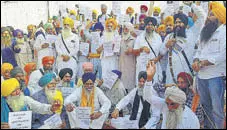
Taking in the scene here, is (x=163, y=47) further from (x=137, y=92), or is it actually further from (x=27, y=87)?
(x=27, y=87)

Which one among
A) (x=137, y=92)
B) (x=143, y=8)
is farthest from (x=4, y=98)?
(x=143, y=8)

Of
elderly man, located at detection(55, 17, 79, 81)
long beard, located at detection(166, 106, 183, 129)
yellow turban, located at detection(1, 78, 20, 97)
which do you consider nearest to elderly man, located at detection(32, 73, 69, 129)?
yellow turban, located at detection(1, 78, 20, 97)

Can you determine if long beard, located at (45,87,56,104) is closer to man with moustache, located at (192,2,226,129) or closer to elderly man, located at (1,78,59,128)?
elderly man, located at (1,78,59,128)

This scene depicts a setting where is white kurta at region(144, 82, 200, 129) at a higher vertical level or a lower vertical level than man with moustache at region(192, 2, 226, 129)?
lower

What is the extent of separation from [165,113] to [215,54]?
849mm

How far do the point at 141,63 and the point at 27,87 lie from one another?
5.58 feet

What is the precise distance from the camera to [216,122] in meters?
3.98

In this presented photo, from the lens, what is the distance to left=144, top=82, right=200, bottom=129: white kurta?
12.4ft

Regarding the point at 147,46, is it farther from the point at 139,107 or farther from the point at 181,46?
the point at 139,107

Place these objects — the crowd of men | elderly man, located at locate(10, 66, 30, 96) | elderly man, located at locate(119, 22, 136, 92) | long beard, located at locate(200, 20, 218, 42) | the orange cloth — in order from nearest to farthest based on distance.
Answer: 1. the crowd of men
2. long beard, located at locate(200, 20, 218, 42)
3. the orange cloth
4. elderly man, located at locate(10, 66, 30, 96)
5. elderly man, located at locate(119, 22, 136, 92)

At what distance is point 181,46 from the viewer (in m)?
4.80

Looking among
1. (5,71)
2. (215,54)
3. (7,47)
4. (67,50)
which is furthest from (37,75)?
(215,54)

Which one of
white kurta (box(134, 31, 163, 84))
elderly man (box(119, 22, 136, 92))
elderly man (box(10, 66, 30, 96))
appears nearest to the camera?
elderly man (box(10, 66, 30, 96))

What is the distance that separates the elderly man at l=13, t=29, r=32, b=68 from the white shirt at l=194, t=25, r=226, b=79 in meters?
3.50
